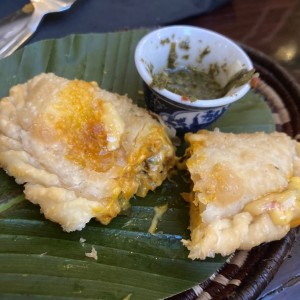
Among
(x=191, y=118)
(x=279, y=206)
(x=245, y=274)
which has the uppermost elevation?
(x=191, y=118)

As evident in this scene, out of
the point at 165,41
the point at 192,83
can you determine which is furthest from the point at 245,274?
the point at 165,41

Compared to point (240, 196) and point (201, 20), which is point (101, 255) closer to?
point (240, 196)

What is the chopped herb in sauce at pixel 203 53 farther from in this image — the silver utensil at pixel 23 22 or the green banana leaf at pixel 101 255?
the silver utensil at pixel 23 22

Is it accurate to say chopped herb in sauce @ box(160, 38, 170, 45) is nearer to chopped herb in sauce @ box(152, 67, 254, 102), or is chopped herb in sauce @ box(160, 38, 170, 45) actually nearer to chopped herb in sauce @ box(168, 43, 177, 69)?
chopped herb in sauce @ box(168, 43, 177, 69)

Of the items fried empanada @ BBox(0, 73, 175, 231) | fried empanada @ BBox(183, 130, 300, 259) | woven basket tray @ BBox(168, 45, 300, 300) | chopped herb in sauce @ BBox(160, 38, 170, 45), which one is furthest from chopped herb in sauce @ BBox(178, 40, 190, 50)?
woven basket tray @ BBox(168, 45, 300, 300)

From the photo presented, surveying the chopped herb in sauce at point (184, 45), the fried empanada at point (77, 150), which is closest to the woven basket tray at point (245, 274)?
the fried empanada at point (77, 150)

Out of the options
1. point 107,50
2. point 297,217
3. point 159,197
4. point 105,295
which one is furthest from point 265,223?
point 107,50

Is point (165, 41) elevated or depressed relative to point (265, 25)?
elevated
